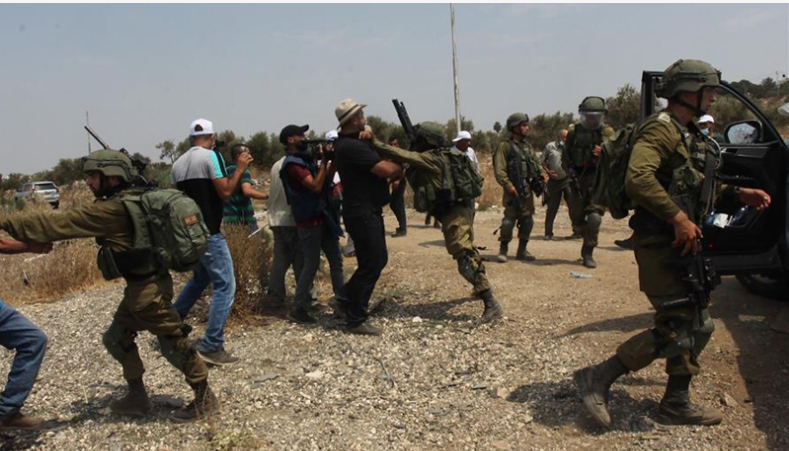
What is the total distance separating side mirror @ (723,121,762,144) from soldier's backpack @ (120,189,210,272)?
13.4 ft

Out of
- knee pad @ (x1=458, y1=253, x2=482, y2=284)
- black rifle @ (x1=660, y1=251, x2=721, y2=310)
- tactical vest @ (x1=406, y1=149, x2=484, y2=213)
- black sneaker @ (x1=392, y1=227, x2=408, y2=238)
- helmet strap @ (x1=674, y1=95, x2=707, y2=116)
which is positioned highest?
helmet strap @ (x1=674, y1=95, x2=707, y2=116)

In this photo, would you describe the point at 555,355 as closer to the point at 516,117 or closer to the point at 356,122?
the point at 356,122

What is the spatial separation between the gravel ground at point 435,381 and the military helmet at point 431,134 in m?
1.60

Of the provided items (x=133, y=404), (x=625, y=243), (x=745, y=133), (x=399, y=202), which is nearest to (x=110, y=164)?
(x=133, y=404)

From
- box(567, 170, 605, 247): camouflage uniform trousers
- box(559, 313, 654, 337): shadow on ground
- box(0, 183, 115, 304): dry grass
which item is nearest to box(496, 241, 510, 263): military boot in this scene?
box(567, 170, 605, 247): camouflage uniform trousers

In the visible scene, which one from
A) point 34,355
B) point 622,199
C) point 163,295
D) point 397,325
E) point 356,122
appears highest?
point 356,122

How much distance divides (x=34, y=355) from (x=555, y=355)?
3.45m

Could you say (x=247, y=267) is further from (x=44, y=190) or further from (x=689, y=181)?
(x=44, y=190)

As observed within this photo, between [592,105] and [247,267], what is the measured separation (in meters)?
4.08

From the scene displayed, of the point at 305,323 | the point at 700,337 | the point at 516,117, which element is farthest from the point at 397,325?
the point at 516,117

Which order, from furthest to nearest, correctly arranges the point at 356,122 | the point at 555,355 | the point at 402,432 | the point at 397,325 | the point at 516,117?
the point at 516,117
the point at 397,325
the point at 356,122
the point at 555,355
the point at 402,432

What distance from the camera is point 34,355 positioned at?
12.1 ft

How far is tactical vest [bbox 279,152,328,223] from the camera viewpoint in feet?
17.9

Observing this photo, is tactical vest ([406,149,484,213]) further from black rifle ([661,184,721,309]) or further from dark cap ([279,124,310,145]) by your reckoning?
black rifle ([661,184,721,309])
